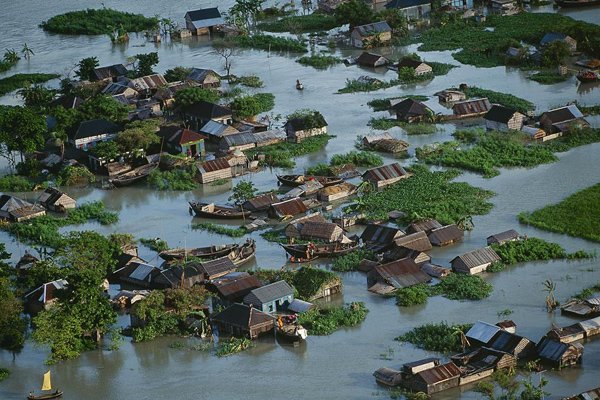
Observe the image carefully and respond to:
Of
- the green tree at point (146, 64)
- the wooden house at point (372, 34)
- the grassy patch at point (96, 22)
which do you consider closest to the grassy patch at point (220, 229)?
the green tree at point (146, 64)

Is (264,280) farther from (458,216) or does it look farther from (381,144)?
(381,144)

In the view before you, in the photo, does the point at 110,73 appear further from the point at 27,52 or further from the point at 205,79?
the point at 27,52

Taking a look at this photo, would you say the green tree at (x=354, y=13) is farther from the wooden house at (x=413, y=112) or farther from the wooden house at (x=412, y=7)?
the wooden house at (x=413, y=112)

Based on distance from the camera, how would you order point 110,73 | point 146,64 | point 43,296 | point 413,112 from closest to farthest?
point 43,296
point 413,112
point 146,64
point 110,73

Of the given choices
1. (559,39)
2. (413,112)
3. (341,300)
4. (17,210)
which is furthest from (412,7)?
(341,300)

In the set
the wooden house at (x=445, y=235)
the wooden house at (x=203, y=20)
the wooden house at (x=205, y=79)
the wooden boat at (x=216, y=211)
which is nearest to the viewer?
the wooden house at (x=445, y=235)

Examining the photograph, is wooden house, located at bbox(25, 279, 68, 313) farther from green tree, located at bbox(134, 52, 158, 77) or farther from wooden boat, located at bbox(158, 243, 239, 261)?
green tree, located at bbox(134, 52, 158, 77)
